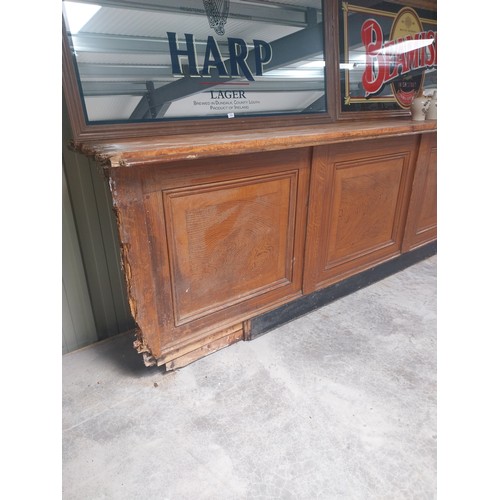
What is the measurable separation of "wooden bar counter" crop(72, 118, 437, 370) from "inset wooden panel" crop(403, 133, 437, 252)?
2 centimetres

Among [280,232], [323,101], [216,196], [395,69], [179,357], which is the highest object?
[395,69]

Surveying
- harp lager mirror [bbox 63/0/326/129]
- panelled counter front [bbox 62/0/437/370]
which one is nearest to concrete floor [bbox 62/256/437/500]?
panelled counter front [bbox 62/0/437/370]

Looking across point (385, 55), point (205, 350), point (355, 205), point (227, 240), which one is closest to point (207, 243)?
point (227, 240)

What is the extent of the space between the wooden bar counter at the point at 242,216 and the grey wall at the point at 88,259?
0.29 meters

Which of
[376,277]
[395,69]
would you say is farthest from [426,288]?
[395,69]

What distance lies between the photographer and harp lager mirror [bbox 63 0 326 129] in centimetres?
147

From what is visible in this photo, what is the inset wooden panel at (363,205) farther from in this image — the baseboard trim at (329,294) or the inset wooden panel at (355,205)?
the baseboard trim at (329,294)

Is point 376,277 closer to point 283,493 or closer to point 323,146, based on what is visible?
point 323,146

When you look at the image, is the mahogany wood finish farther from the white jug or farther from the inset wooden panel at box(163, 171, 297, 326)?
the white jug

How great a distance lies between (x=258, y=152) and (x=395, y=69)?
4.93 ft

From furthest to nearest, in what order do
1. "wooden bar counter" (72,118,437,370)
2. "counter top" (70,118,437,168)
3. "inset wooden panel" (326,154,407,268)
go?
"inset wooden panel" (326,154,407,268), "wooden bar counter" (72,118,437,370), "counter top" (70,118,437,168)

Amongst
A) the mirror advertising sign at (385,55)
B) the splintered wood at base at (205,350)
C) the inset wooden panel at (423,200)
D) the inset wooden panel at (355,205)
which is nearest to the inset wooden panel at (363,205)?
the inset wooden panel at (355,205)

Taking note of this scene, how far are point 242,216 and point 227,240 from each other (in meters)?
0.13

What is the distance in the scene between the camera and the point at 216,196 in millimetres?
1557
